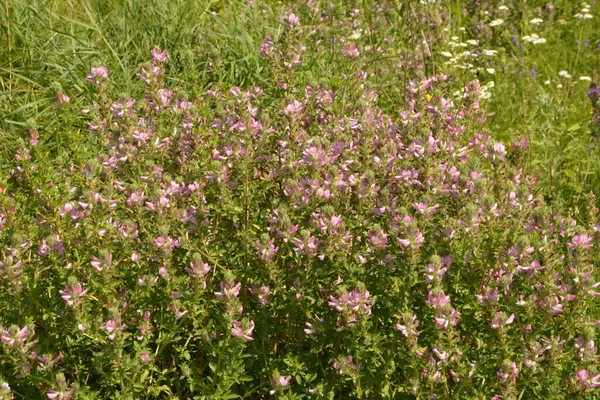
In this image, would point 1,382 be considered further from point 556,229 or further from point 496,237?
point 556,229

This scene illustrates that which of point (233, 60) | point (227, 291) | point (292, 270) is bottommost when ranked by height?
point (233, 60)

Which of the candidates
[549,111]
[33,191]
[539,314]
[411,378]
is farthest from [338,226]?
[549,111]

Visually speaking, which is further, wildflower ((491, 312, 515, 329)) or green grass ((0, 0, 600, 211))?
green grass ((0, 0, 600, 211))

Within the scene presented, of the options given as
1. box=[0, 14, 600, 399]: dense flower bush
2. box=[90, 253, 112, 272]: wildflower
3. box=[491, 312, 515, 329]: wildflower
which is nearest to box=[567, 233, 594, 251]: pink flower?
box=[0, 14, 600, 399]: dense flower bush

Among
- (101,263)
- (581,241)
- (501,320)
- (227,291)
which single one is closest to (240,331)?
(227,291)

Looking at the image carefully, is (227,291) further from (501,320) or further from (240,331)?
(501,320)

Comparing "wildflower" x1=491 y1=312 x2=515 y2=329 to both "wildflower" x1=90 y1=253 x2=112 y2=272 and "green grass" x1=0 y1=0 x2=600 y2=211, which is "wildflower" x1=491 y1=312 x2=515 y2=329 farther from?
"green grass" x1=0 y1=0 x2=600 y2=211

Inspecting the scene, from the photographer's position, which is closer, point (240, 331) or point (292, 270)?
point (240, 331)

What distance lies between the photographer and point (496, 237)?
9.75 ft

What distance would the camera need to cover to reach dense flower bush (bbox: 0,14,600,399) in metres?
2.66

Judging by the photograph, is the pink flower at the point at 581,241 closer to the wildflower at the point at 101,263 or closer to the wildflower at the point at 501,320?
the wildflower at the point at 501,320

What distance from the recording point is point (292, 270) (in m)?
2.91

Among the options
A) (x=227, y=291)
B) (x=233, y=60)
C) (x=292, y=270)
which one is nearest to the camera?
(x=227, y=291)

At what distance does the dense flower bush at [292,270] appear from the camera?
105 inches
